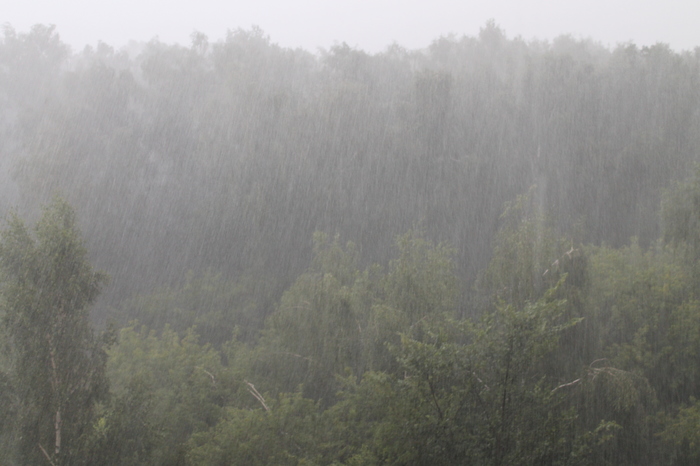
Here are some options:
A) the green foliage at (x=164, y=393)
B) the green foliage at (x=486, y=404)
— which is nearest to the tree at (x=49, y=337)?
the green foliage at (x=164, y=393)

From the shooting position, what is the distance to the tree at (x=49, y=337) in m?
9.22

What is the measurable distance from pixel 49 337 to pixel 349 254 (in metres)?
9.82

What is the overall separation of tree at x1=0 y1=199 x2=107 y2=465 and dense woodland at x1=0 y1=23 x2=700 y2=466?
43 millimetres

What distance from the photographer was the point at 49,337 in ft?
31.2

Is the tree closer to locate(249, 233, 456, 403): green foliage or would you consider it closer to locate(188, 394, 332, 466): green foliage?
locate(188, 394, 332, 466): green foliage

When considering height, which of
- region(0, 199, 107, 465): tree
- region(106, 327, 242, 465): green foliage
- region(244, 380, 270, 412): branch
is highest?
region(0, 199, 107, 465): tree

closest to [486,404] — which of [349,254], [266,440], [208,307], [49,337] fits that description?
[266,440]

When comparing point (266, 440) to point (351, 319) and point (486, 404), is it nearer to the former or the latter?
point (351, 319)

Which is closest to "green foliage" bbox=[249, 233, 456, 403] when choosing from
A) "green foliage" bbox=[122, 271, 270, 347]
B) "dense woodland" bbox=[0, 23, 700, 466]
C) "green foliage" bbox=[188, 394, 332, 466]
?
"dense woodland" bbox=[0, 23, 700, 466]

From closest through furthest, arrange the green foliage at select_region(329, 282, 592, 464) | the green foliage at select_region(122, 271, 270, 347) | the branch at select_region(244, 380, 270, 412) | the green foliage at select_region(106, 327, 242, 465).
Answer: the green foliage at select_region(329, 282, 592, 464)
the green foliage at select_region(106, 327, 242, 465)
the branch at select_region(244, 380, 270, 412)
the green foliage at select_region(122, 271, 270, 347)

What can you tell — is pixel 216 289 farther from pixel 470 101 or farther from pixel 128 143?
pixel 470 101

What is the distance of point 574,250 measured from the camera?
35.0 feet

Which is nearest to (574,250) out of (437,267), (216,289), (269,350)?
(437,267)

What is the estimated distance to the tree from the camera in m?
9.22
